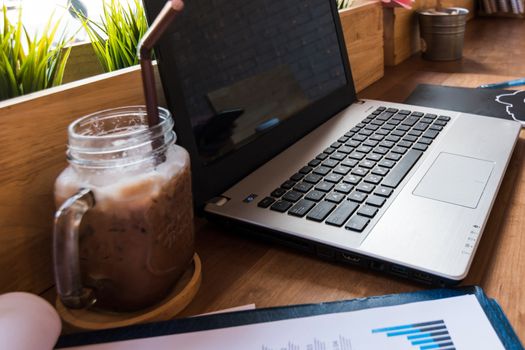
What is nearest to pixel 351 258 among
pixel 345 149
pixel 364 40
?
pixel 345 149

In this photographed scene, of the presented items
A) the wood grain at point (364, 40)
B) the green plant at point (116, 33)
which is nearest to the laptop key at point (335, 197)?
the green plant at point (116, 33)

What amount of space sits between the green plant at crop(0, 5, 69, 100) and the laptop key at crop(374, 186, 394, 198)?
0.40 metres

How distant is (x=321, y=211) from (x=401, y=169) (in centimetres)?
16

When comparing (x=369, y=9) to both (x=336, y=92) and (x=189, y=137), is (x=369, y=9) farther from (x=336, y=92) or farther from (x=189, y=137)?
(x=189, y=137)

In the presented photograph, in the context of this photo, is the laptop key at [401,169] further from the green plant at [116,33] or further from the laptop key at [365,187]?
the green plant at [116,33]

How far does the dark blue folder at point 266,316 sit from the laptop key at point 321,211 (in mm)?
104

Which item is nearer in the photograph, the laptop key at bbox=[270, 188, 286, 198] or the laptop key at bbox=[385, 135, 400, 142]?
the laptop key at bbox=[270, 188, 286, 198]

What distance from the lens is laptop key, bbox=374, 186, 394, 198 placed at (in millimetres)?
549

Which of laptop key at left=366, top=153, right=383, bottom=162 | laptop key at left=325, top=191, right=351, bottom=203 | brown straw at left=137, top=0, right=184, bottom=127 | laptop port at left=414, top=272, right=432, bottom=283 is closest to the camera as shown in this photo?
brown straw at left=137, top=0, right=184, bottom=127

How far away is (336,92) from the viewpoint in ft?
2.76

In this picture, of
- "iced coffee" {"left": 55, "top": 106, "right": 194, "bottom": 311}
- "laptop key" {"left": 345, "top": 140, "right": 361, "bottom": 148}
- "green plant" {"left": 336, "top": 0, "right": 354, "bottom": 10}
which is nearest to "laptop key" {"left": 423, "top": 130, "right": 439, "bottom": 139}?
"laptop key" {"left": 345, "top": 140, "right": 361, "bottom": 148}

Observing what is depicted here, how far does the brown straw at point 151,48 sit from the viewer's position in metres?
0.34

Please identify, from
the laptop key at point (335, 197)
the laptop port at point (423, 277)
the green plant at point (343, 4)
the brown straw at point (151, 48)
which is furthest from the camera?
the green plant at point (343, 4)

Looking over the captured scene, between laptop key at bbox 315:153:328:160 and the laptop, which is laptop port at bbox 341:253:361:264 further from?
laptop key at bbox 315:153:328:160
